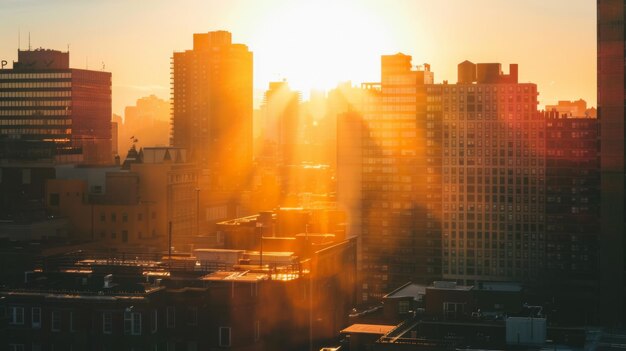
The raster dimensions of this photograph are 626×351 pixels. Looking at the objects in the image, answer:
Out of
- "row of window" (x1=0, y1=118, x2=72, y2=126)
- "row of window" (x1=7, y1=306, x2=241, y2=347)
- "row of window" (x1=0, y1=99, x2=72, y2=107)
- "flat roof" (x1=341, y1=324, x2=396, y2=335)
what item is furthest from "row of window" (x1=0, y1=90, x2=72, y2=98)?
"row of window" (x1=7, y1=306, x2=241, y2=347)

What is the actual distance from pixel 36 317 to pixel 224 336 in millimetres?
5650

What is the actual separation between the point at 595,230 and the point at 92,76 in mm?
47454

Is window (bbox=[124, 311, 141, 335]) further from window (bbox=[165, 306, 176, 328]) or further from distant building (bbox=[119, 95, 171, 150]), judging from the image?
distant building (bbox=[119, 95, 171, 150])

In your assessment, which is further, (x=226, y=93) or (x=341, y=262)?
(x=226, y=93)

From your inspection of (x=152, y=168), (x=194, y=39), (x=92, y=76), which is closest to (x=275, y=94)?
(x=194, y=39)

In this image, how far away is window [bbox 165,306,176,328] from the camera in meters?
31.5

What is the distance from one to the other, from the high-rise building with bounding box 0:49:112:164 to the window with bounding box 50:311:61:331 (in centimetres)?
6089

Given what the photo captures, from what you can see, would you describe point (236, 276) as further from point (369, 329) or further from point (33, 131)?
point (33, 131)

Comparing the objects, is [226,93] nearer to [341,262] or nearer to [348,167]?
[348,167]

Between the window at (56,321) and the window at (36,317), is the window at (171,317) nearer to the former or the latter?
the window at (56,321)

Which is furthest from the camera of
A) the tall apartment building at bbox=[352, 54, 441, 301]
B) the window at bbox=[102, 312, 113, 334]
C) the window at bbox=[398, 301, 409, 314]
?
the tall apartment building at bbox=[352, 54, 441, 301]

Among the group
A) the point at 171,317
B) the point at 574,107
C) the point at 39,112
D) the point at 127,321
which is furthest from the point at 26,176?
the point at 574,107

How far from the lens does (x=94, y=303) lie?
31062 mm

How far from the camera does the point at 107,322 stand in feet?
102
